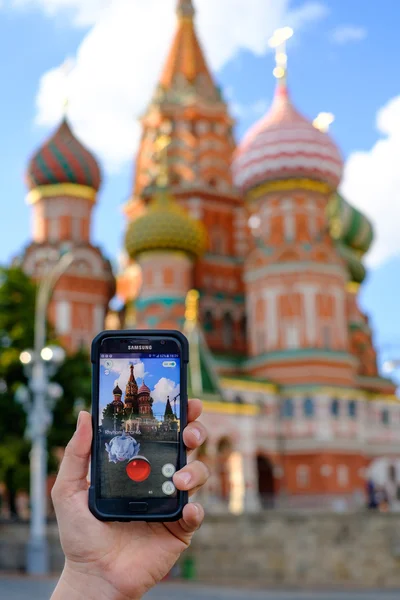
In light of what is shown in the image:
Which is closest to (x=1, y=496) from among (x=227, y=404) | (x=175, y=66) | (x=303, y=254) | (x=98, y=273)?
(x=227, y=404)

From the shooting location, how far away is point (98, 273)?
40.2 meters

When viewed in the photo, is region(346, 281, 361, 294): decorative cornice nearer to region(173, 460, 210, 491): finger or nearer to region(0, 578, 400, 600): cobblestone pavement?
region(0, 578, 400, 600): cobblestone pavement

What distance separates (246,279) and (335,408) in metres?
6.95

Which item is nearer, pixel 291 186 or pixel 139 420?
pixel 139 420

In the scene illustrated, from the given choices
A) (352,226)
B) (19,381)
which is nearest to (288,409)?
(352,226)

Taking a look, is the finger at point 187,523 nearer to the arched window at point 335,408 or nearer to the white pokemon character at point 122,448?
the white pokemon character at point 122,448

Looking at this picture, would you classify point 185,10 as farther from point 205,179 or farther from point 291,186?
point 291,186

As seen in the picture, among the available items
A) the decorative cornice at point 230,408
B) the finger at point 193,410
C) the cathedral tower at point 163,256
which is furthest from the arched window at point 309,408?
the finger at point 193,410

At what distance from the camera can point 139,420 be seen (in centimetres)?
275

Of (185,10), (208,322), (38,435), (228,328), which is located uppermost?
(185,10)

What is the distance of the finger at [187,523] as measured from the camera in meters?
2.58

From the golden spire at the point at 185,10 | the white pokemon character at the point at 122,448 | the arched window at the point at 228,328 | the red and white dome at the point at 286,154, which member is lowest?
the white pokemon character at the point at 122,448

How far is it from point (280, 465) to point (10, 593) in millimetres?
19387

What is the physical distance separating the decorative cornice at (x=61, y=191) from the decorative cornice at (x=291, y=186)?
7662mm
